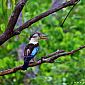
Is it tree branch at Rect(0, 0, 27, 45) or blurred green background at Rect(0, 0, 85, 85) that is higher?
tree branch at Rect(0, 0, 27, 45)

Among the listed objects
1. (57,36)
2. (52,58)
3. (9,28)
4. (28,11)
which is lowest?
(57,36)

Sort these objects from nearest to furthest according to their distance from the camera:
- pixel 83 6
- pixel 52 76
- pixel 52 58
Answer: pixel 52 58
pixel 52 76
pixel 83 6

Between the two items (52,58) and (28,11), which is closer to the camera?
(52,58)

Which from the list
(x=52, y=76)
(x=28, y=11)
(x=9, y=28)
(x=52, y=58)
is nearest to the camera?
(x=9, y=28)

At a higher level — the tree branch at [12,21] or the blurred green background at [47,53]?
the tree branch at [12,21]

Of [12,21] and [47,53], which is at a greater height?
[12,21]

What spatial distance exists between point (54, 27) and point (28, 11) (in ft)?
3.50

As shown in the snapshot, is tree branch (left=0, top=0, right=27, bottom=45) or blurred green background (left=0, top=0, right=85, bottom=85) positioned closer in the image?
tree branch (left=0, top=0, right=27, bottom=45)

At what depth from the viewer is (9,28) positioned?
7.49ft

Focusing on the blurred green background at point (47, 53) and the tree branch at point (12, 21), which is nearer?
the tree branch at point (12, 21)

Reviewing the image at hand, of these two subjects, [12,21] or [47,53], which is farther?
[47,53]

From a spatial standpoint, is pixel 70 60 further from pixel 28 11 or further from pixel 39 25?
pixel 28 11

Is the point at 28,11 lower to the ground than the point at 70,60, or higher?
higher

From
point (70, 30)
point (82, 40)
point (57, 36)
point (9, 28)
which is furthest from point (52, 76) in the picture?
point (9, 28)
